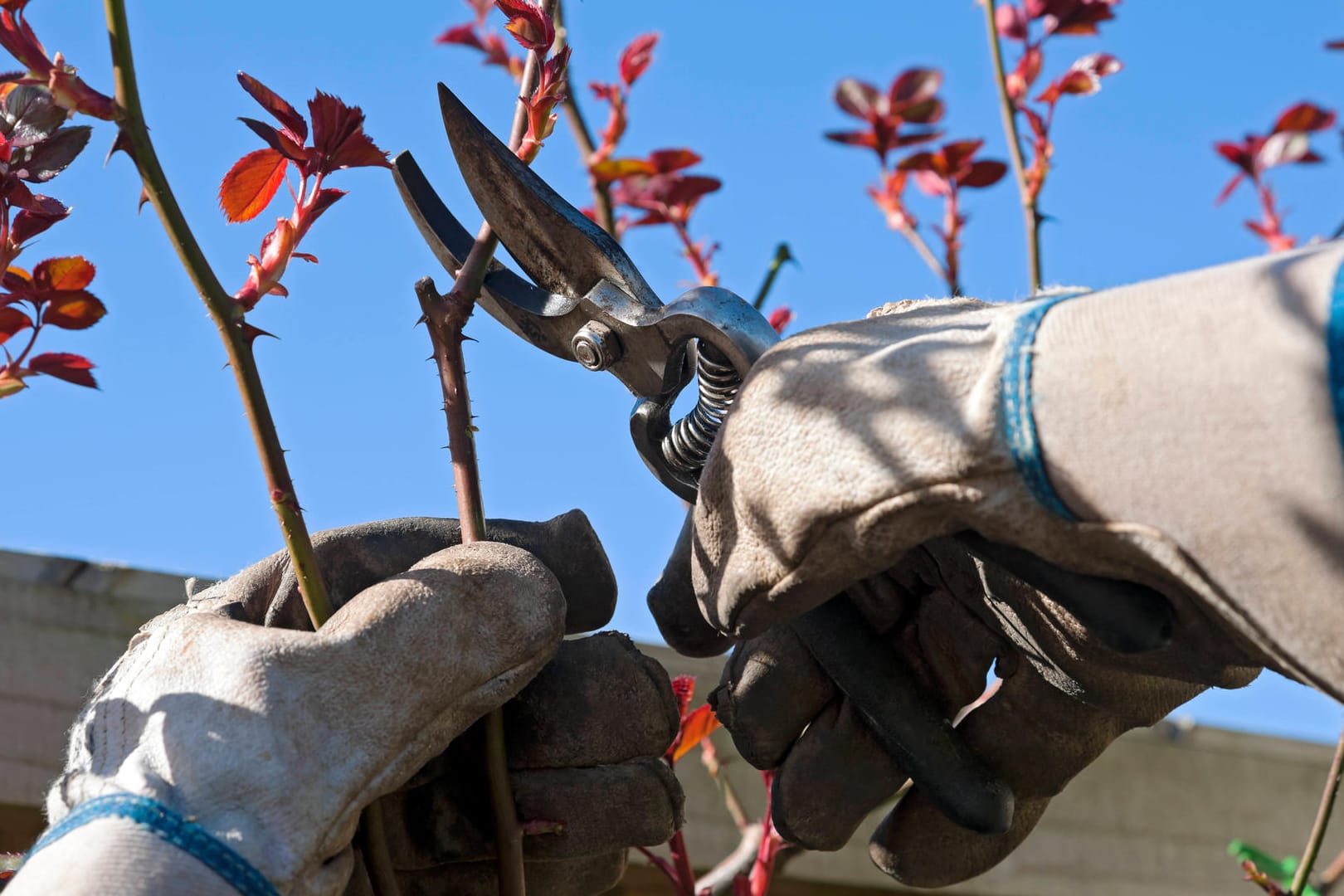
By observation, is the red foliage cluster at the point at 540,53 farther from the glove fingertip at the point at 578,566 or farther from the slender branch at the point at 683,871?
the slender branch at the point at 683,871

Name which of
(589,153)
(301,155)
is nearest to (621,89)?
(589,153)

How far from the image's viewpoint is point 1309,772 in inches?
150

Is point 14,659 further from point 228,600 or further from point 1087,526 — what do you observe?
point 1087,526

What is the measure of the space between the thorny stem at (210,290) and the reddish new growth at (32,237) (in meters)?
0.05

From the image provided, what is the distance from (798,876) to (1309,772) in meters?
1.66

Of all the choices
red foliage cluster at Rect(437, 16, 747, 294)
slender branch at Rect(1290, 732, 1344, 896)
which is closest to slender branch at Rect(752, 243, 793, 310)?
red foliage cluster at Rect(437, 16, 747, 294)

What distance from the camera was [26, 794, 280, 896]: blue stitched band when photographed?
977 mm

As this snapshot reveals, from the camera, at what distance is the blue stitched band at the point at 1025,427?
3.10ft

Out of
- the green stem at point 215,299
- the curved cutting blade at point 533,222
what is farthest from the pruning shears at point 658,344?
the green stem at point 215,299

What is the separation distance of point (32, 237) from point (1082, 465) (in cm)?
93

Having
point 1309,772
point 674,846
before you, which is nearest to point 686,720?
point 674,846

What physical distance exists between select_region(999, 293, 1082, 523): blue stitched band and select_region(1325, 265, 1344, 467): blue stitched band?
181 mm

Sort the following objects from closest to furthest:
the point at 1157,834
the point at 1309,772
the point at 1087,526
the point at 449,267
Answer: the point at 1087,526
the point at 449,267
the point at 1157,834
the point at 1309,772

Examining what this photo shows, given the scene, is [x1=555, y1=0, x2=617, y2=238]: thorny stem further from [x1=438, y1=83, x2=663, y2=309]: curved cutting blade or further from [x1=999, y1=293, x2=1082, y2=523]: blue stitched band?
[x1=999, y1=293, x2=1082, y2=523]: blue stitched band
